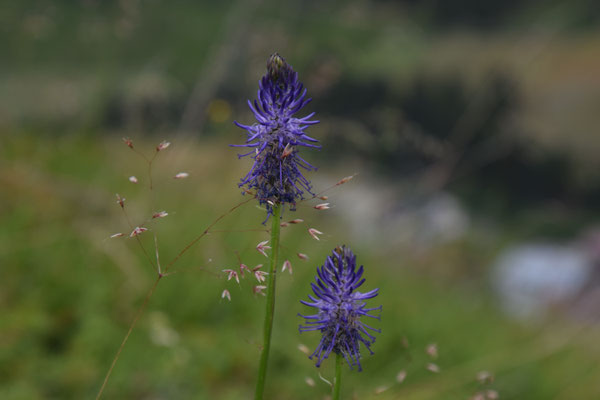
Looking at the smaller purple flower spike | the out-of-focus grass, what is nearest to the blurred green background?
the out-of-focus grass

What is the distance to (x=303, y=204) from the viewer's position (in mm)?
1209

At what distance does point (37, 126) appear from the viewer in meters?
5.30

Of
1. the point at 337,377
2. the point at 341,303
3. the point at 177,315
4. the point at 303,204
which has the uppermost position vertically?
the point at 177,315

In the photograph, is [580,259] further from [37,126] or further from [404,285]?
[37,126]

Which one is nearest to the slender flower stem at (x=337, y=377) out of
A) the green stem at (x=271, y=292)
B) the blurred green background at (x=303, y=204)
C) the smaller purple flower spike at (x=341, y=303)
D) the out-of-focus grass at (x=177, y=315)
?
the smaller purple flower spike at (x=341, y=303)

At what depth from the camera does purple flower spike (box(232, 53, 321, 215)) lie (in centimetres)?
109

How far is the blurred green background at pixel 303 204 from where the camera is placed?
279 centimetres

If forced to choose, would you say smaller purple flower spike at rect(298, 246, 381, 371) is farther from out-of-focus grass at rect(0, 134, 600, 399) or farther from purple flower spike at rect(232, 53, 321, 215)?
out-of-focus grass at rect(0, 134, 600, 399)

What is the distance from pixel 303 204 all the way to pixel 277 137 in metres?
0.19

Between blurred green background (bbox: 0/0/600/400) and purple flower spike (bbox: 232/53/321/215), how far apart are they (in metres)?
0.32

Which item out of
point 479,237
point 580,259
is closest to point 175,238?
point 479,237

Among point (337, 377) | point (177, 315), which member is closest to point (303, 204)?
point (337, 377)

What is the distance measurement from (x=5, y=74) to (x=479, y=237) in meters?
6.06

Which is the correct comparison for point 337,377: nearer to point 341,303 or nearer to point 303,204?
point 341,303
